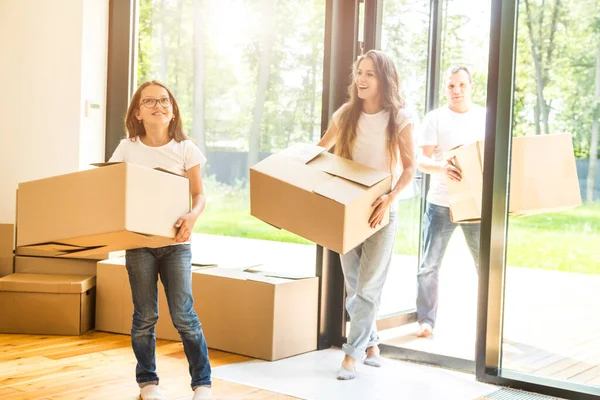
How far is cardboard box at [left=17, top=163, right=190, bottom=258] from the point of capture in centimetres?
214

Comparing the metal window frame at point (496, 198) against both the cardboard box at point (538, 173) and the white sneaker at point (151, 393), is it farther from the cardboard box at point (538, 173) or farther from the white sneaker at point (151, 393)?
the white sneaker at point (151, 393)

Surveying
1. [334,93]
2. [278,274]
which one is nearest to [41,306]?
[278,274]

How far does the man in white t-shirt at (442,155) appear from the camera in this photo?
3504 millimetres

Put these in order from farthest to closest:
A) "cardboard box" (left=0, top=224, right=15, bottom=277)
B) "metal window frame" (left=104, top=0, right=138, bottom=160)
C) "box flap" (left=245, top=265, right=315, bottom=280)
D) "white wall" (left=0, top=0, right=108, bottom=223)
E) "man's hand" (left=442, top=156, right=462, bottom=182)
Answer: "metal window frame" (left=104, top=0, right=138, bottom=160) → "white wall" (left=0, top=0, right=108, bottom=223) → "cardboard box" (left=0, top=224, right=15, bottom=277) → "box flap" (left=245, top=265, right=315, bottom=280) → "man's hand" (left=442, top=156, right=462, bottom=182)

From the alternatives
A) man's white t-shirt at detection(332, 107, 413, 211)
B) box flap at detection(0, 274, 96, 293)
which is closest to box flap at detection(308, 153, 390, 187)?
man's white t-shirt at detection(332, 107, 413, 211)

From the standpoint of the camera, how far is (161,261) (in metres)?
2.48

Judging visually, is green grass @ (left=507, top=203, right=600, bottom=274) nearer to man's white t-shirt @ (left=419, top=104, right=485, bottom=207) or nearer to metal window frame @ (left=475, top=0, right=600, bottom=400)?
metal window frame @ (left=475, top=0, right=600, bottom=400)

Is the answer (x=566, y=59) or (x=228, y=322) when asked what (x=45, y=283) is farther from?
(x=566, y=59)

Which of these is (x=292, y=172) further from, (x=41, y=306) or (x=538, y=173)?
(x=41, y=306)

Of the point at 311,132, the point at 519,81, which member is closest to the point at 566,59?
the point at 519,81

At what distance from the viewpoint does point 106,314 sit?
11.9 ft

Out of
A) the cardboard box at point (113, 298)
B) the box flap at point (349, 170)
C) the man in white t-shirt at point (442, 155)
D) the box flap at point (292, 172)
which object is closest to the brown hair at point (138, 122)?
the box flap at point (292, 172)

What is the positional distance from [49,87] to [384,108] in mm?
1905

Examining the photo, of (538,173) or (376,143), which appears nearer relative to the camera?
(538,173)
